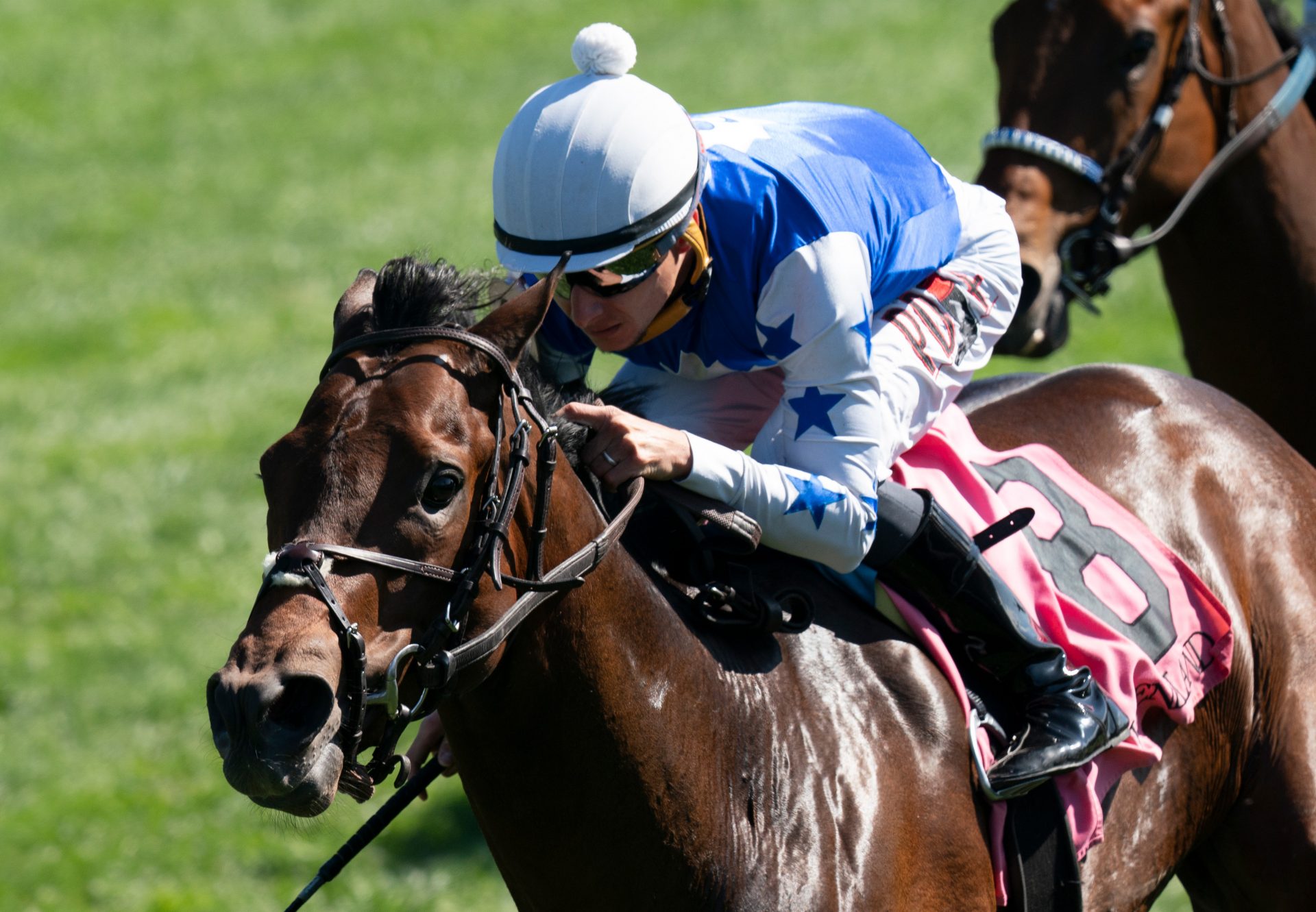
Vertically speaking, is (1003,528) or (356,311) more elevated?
(356,311)

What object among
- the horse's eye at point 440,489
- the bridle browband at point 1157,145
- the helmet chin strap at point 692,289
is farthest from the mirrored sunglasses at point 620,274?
the bridle browband at point 1157,145

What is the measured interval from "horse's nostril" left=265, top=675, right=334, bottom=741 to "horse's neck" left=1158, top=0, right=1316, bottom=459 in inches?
138

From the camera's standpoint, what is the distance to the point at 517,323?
283 cm

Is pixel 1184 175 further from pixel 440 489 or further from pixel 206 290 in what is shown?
pixel 206 290

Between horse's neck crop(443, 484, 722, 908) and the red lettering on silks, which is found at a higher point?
the red lettering on silks

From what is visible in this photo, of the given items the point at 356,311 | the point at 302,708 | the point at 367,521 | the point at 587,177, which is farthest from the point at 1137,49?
the point at 302,708

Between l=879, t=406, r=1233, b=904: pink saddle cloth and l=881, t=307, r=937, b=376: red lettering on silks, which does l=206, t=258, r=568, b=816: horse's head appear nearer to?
l=881, t=307, r=937, b=376: red lettering on silks

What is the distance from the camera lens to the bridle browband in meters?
5.17

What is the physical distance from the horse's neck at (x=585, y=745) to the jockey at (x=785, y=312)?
0.87 ft

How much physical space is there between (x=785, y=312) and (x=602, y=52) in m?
0.59

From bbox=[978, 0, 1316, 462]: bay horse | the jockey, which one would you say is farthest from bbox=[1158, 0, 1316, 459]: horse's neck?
the jockey

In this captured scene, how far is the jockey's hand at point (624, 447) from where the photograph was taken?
2945mm

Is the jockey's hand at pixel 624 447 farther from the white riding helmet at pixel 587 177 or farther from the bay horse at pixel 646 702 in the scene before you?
the white riding helmet at pixel 587 177

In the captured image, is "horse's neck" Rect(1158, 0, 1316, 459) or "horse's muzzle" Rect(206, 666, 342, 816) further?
"horse's neck" Rect(1158, 0, 1316, 459)
